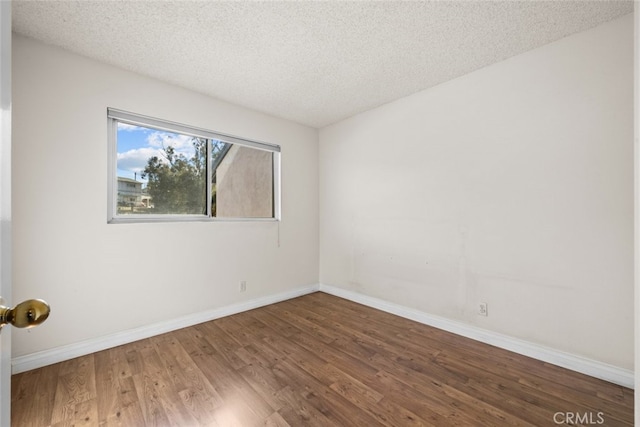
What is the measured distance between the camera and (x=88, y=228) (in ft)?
7.36

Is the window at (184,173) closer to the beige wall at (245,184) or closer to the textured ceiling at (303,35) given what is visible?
the beige wall at (245,184)

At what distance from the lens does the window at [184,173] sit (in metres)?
2.49

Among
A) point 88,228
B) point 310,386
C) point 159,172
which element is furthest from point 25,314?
point 159,172

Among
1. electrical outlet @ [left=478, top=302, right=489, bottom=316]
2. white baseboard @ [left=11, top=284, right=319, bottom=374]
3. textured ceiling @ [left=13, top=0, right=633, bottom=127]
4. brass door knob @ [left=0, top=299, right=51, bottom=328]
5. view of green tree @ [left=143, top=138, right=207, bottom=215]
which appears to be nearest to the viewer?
brass door knob @ [left=0, top=299, right=51, bottom=328]

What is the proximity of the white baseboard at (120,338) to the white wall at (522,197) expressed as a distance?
1.68 meters

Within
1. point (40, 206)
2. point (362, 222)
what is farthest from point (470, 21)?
point (40, 206)

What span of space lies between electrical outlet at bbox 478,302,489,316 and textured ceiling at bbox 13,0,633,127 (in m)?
2.19

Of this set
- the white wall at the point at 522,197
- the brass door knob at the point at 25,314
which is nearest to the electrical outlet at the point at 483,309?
the white wall at the point at 522,197

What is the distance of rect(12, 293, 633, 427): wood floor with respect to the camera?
1.56 meters

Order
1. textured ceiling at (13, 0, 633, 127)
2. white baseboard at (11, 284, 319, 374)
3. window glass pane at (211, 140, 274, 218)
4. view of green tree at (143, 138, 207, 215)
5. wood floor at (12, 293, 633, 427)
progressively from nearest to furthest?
wood floor at (12, 293, 633, 427) < textured ceiling at (13, 0, 633, 127) < white baseboard at (11, 284, 319, 374) < view of green tree at (143, 138, 207, 215) < window glass pane at (211, 140, 274, 218)

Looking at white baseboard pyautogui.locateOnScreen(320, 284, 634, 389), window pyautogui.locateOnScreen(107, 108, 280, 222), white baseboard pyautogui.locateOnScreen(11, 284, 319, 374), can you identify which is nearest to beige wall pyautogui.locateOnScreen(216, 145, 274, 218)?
window pyautogui.locateOnScreen(107, 108, 280, 222)

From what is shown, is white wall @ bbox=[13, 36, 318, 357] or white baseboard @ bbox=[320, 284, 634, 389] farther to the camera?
white wall @ bbox=[13, 36, 318, 357]

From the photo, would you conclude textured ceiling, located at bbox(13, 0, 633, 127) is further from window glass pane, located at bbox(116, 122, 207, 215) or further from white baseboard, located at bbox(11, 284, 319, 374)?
white baseboard, located at bbox(11, 284, 319, 374)

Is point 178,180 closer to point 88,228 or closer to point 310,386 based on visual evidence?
point 88,228
